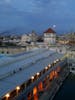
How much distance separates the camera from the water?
15608 millimetres

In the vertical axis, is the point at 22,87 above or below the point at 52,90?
above

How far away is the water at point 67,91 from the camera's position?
15608mm

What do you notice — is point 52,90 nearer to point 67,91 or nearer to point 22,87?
point 67,91

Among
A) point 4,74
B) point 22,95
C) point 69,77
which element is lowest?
point 69,77

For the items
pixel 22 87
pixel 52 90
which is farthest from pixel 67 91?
pixel 22 87

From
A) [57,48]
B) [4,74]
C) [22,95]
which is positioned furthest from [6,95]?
[57,48]

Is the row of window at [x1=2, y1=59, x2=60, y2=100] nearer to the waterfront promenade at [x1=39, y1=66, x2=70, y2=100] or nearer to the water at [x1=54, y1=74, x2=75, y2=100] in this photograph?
the waterfront promenade at [x1=39, y1=66, x2=70, y2=100]

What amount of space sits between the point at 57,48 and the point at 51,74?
15.1 m

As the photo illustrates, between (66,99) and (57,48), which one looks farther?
(57,48)

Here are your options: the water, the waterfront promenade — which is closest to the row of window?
the waterfront promenade

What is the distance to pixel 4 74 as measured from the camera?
1196 cm

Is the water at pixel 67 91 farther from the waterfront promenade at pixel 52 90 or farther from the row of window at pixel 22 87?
the row of window at pixel 22 87

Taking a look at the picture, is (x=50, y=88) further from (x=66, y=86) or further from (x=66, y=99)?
(x=66, y=86)

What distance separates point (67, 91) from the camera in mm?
17297
